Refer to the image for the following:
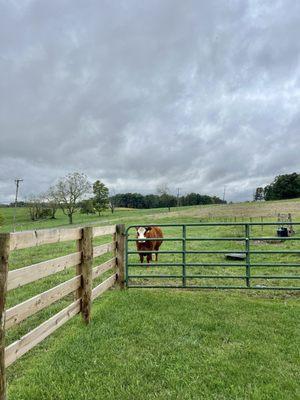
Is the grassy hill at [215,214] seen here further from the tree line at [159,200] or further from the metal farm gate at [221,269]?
the tree line at [159,200]

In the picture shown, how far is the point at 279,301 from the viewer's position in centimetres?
707

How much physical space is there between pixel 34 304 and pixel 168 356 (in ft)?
5.38

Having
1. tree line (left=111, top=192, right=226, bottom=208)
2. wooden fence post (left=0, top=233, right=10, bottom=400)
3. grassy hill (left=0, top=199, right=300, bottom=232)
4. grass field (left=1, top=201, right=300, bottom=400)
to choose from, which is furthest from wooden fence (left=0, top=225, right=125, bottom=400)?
tree line (left=111, top=192, right=226, bottom=208)

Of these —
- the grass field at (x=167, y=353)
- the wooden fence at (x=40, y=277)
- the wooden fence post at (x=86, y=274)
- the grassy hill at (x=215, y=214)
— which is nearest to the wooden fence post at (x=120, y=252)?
the wooden fence at (x=40, y=277)

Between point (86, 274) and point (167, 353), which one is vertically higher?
point (86, 274)

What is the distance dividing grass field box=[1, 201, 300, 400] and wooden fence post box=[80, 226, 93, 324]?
0.69 ft

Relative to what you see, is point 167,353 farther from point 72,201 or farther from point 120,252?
point 72,201

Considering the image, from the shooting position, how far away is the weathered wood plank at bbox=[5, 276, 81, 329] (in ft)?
11.5

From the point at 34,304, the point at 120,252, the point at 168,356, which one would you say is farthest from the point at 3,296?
the point at 120,252

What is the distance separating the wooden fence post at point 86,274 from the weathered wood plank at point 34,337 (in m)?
0.12

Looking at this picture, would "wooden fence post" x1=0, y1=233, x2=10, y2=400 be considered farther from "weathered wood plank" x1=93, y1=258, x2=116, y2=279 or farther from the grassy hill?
the grassy hill

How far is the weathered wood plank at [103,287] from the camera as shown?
619 cm

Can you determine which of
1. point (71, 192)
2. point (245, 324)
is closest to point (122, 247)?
point (245, 324)

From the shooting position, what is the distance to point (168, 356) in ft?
14.3
